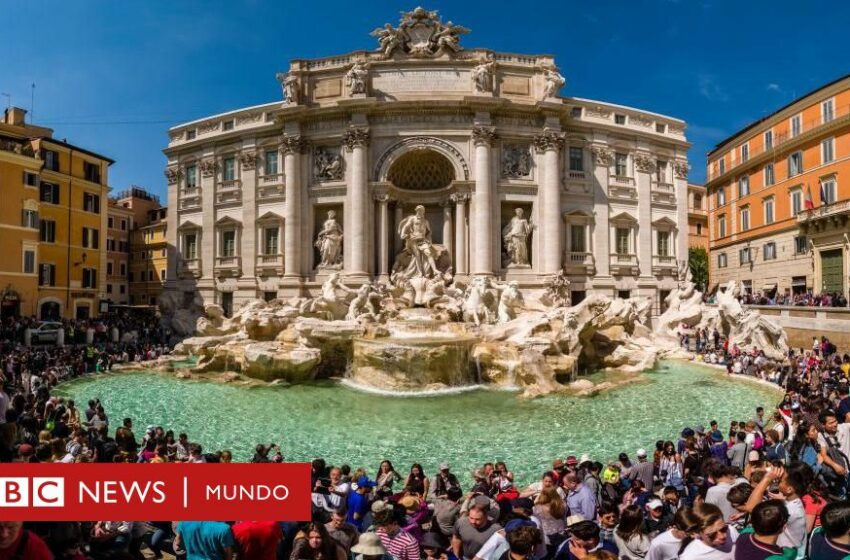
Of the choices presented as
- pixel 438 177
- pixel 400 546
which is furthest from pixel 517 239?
pixel 400 546

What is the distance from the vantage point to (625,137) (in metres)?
28.7

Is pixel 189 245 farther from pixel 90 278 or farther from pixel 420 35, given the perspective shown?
pixel 420 35

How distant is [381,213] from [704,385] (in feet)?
55.1

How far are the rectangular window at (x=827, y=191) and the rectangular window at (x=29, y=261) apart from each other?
141ft

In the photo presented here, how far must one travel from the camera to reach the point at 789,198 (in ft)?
96.4

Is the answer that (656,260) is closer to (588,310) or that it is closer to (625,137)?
(625,137)

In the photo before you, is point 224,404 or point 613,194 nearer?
point 224,404

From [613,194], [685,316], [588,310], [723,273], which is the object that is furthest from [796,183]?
[588,310]

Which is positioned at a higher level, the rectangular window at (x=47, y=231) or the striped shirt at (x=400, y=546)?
the rectangular window at (x=47, y=231)

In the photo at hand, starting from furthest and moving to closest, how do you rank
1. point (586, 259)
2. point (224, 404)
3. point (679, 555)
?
point (586, 259) → point (224, 404) → point (679, 555)

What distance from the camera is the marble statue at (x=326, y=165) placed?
87.1 ft

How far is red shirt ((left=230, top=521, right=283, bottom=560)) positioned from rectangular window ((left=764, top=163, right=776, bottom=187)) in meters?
36.4

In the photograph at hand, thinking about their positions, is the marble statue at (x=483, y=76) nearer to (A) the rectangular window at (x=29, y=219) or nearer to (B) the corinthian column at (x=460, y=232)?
(B) the corinthian column at (x=460, y=232)

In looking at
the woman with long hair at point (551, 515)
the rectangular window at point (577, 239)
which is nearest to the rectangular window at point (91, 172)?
the rectangular window at point (577, 239)
